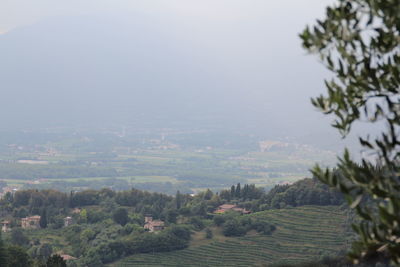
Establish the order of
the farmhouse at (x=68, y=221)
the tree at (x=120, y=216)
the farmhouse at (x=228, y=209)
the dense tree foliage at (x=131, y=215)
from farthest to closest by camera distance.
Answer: the farmhouse at (x=68, y=221), the farmhouse at (x=228, y=209), the tree at (x=120, y=216), the dense tree foliage at (x=131, y=215)

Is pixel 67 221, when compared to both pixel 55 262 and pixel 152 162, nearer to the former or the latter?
Result: pixel 55 262

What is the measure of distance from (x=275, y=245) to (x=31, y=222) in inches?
634

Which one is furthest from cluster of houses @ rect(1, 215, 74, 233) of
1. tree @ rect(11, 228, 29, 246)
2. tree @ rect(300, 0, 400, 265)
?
tree @ rect(300, 0, 400, 265)

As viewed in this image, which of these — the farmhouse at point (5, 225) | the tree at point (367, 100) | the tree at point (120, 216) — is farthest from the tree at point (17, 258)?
the tree at point (367, 100)

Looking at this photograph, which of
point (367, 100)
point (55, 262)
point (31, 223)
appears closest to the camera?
point (367, 100)

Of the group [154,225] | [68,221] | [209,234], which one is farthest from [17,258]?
[68,221]

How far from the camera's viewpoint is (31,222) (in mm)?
41094

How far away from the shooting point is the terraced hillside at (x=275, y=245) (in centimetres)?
2984

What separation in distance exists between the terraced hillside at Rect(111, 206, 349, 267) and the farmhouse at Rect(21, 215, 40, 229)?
36.6ft

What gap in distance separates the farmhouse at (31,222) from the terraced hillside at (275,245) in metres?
11.2

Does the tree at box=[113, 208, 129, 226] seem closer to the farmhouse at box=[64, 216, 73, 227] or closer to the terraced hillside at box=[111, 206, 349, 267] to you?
the farmhouse at box=[64, 216, 73, 227]

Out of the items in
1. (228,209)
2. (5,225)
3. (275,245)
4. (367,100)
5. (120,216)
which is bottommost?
(275,245)

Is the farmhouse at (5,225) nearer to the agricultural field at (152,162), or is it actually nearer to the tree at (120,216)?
the tree at (120,216)

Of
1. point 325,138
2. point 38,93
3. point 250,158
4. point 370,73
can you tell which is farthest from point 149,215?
point 38,93
